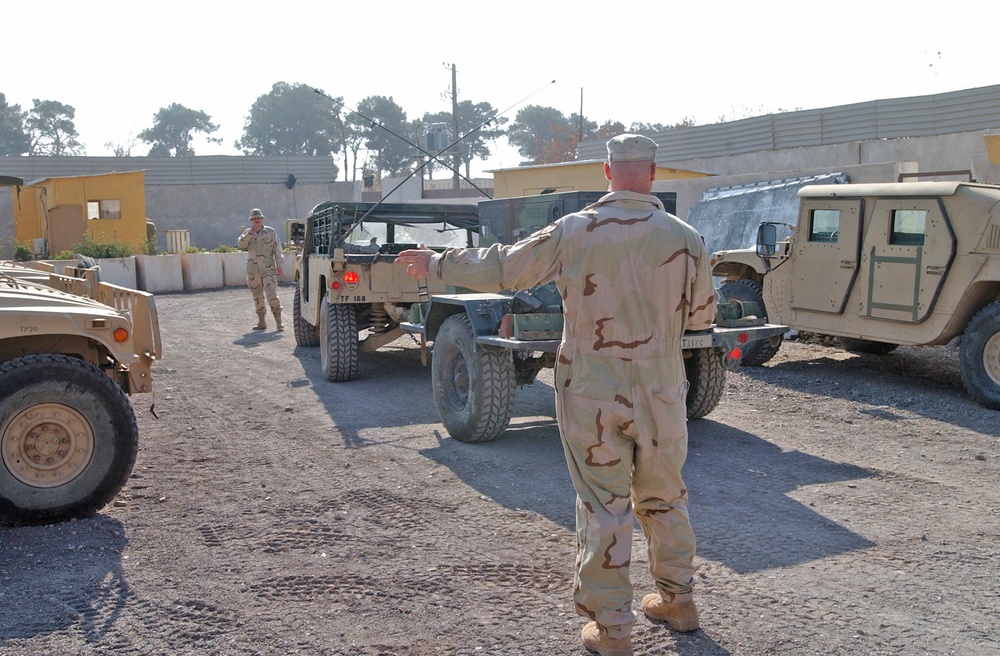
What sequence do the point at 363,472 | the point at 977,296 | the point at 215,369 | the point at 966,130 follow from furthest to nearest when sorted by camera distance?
the point at 966,130 → the point at 215,369 → the point at 977,296 → the point at 363,472

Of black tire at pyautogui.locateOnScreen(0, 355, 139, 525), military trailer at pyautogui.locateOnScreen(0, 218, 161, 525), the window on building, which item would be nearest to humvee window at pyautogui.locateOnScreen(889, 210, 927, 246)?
military trailer at pyautogui.locateOnScreen(0, 218, 161, 525)

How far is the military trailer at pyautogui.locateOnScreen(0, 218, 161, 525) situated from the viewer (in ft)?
16.4

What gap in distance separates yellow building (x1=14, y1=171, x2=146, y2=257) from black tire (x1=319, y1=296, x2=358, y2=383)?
19877mm

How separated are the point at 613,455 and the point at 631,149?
117cm

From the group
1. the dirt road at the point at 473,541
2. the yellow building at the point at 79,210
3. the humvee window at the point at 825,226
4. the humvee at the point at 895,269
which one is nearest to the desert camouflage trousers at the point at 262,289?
the dirt road at the point at 473,541

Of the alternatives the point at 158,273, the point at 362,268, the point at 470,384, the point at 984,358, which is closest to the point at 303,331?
the point at 362,268

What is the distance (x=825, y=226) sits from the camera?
380 inches

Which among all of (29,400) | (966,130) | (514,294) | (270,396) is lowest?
(270,396)

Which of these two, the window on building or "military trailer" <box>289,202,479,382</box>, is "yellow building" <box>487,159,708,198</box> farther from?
the window on building

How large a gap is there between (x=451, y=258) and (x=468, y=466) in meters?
2.79

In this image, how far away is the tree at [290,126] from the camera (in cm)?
7762

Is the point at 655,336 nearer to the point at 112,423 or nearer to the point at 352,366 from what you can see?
the point at 112,423

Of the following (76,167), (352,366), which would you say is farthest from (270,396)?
(76,167)

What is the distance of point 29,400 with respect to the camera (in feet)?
16.4
